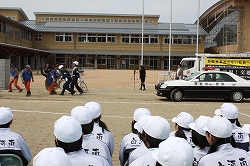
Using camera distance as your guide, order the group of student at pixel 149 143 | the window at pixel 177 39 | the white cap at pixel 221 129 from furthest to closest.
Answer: the window at pixel 177 39 < the white cap at pixel 221 129 < the group of student at pixel 149 143

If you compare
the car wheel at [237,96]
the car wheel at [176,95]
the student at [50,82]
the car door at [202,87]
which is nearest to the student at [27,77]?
the student at [50,82]

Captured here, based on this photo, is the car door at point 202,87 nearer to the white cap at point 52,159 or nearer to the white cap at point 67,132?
the white cap at point 67,132

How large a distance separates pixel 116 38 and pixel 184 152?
56.1 meters

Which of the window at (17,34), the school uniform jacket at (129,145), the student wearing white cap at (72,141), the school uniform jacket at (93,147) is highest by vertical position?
the window at (17,34)

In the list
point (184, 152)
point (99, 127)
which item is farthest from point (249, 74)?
point (184, 152)

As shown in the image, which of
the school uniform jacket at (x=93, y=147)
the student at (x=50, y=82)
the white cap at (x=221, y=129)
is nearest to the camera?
the white cap at (x=221, y=129)

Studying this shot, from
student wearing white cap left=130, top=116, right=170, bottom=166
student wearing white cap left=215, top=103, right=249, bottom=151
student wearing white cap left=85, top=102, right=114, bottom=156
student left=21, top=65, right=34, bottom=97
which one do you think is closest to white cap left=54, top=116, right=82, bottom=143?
student wearing white cap left=130, top=116, right=170, bottom=166

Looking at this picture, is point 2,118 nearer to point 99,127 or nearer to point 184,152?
point 99,127

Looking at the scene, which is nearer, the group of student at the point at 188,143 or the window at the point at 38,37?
the group of student at the point at 188,143

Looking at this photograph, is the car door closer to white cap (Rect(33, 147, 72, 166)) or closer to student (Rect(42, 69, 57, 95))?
student (Rect(42, 69, 57, 95))

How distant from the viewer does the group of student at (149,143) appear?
213cm

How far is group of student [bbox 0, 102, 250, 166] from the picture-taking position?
2135mm

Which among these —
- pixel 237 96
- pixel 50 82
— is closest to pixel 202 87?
pixel 237 96

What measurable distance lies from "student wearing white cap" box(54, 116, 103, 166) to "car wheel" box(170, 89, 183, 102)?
12412mm
